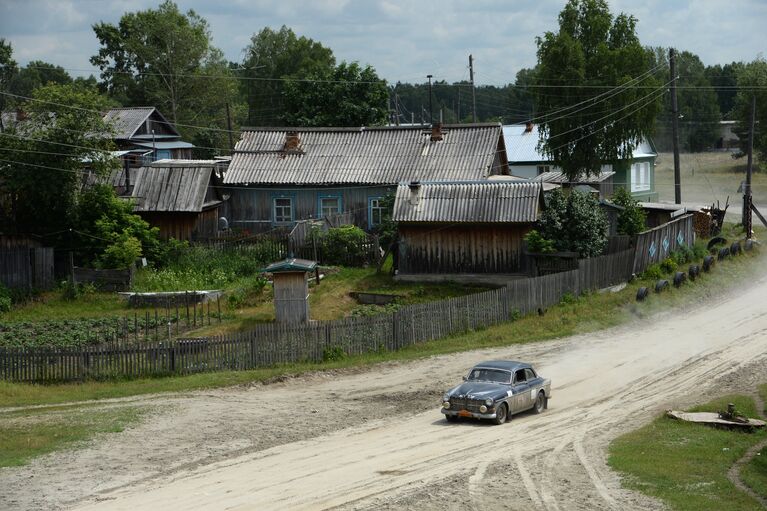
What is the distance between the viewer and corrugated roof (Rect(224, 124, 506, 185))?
50.4 metres

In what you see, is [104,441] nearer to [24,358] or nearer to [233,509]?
[233,509]

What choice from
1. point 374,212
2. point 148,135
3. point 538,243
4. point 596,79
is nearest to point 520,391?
point 538,243

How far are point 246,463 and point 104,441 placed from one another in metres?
4.07

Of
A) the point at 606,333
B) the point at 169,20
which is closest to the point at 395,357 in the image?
the point at 606,333

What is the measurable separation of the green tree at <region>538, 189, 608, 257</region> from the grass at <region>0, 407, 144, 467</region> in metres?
20.6

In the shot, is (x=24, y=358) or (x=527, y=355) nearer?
(x=24, y=358)

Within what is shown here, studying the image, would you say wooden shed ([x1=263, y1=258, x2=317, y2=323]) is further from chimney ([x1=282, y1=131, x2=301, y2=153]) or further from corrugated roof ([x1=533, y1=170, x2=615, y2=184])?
corrugated roof ([x1=533, y1=170, x2=615, y2=184])

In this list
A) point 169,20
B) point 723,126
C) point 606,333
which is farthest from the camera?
point 723,126

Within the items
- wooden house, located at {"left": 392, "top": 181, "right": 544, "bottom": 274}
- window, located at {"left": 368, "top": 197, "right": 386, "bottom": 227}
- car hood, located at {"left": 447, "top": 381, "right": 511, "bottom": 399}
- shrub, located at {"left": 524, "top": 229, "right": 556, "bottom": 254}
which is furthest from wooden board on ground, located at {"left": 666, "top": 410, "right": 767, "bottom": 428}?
window, located at {"left": 368, "top": 197, "right": 386, "bottom": 227}

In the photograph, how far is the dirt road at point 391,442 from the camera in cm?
1905

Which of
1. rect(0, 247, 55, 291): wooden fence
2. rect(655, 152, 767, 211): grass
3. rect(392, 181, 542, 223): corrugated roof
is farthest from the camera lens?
rect(655, 152, 767, 211): grass

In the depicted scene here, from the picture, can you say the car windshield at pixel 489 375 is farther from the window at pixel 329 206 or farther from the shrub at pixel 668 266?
the window at pixel 329 206

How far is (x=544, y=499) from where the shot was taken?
1886 centimetres

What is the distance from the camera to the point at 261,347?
31.5 m
